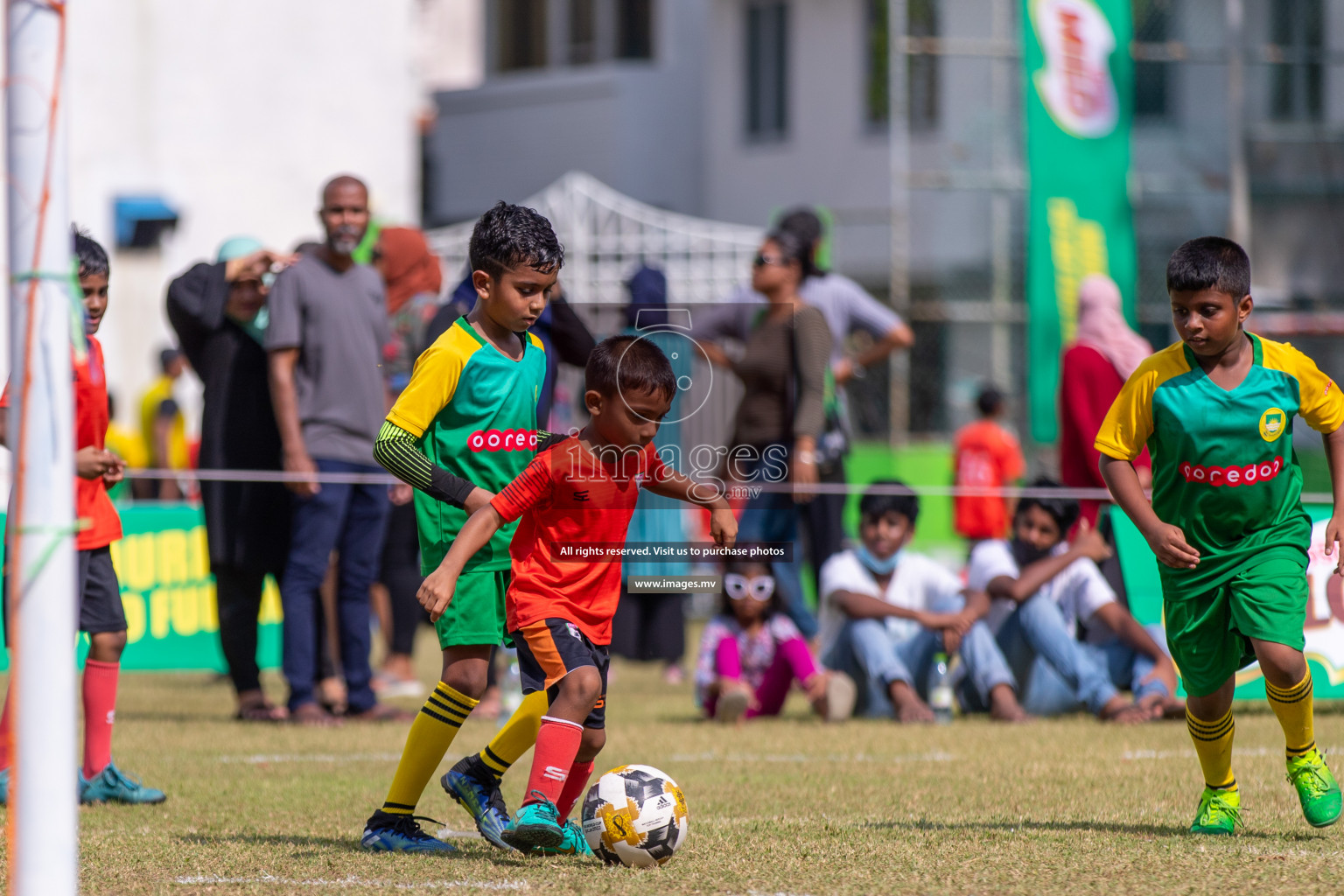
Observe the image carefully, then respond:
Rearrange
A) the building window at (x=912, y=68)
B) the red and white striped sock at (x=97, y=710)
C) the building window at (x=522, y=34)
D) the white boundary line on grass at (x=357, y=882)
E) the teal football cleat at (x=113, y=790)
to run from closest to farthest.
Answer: the white boundary line on grass at (x=357, y=882)
the teal football cleat at (x=113, y=790)
the red and white striped sock at (x=97, y=710)
the building window at (x=912, y=68)
the building window at (x=522, y=34)

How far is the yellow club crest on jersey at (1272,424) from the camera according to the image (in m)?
5.27

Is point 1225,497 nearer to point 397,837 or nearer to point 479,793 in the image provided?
point 479,793

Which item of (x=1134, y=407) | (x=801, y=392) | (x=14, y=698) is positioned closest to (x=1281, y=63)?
(x=801, y=392)

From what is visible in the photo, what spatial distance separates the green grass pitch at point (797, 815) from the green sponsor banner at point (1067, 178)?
7.32 meters

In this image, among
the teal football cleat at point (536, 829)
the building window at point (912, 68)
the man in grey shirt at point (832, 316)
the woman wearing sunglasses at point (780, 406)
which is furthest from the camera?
the building window at point (912, 68)

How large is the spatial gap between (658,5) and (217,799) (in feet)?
77.1

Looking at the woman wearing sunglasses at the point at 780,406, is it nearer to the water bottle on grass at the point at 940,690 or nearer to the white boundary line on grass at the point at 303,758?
the water bottle on grass at the point at 940,690

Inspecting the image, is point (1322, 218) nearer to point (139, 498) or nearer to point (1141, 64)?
point (1141, 64)

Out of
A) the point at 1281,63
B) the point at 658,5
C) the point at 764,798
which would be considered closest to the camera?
the point at 764,798

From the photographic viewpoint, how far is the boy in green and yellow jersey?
506 centimetres

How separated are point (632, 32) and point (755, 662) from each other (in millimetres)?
20993

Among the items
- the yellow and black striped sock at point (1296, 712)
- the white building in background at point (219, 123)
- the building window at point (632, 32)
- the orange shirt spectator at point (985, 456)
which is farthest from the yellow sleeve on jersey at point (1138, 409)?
the building window at point (632, 32)

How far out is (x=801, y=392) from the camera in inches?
362

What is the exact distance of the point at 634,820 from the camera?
4898 mm
